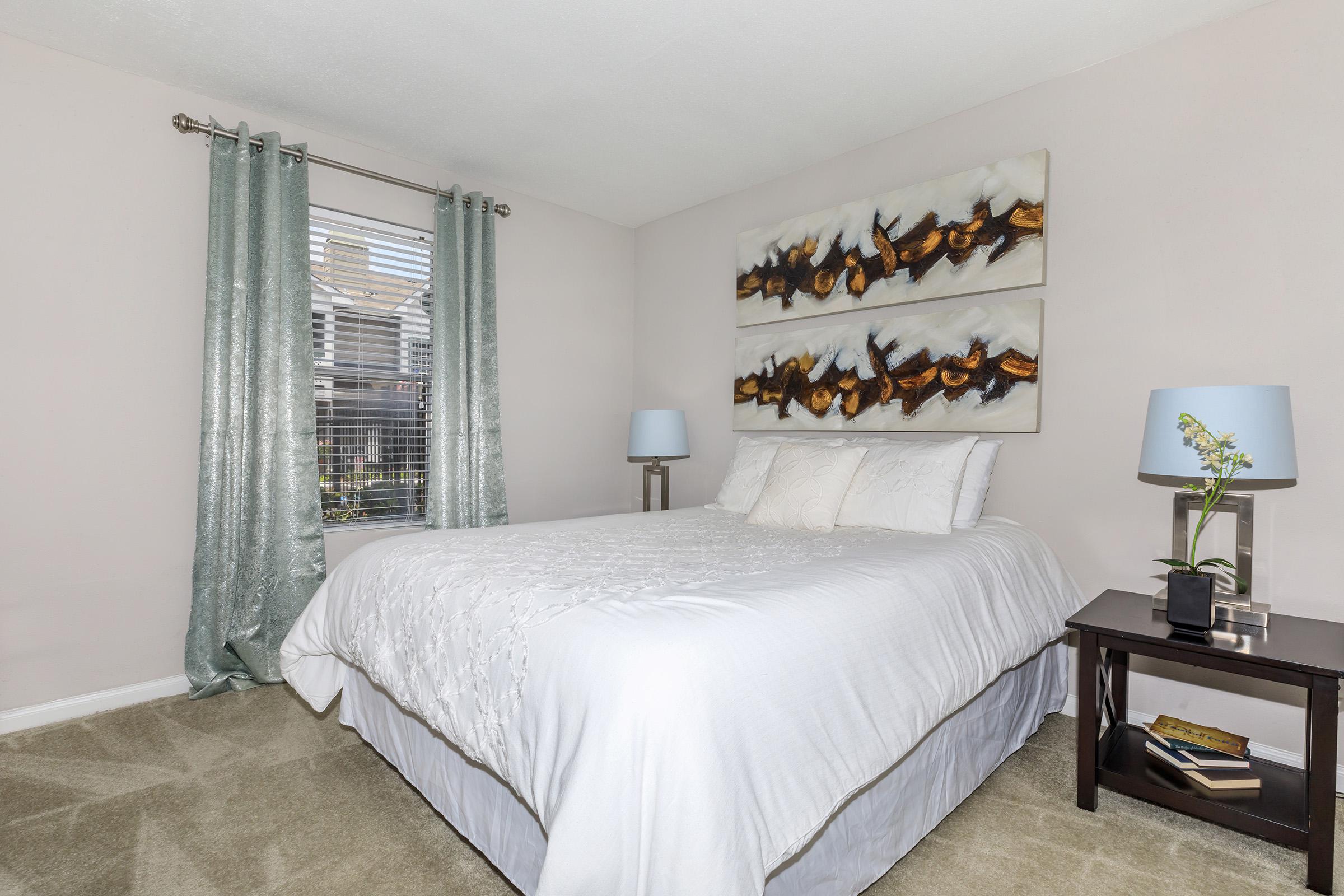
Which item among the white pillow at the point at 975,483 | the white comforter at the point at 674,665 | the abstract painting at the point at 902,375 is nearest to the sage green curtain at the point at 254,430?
the white comforter at the point at 674,665

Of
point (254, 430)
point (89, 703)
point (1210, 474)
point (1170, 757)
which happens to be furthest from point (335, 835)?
point (1210, 474)

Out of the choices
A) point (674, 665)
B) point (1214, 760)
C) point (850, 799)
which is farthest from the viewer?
point (1214, 760)

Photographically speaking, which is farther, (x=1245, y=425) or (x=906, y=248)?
(x=906, y=248)

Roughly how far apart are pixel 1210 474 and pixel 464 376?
10.3ft

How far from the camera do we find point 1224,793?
1.80 meters

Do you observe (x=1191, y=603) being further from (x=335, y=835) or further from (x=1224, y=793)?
(x=335, y=835)

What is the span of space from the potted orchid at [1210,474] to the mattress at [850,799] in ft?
1.97

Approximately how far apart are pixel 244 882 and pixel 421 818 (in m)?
Answer: 0.43

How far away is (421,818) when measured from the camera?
6.17 ft

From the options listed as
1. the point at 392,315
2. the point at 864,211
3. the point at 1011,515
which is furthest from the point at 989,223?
the point at 392,315

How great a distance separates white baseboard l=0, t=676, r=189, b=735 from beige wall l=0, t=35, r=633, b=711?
0.03 metres

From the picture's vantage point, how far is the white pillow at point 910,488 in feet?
7.99

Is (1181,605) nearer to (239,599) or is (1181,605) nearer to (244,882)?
(244,882)

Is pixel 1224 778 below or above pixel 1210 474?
below
